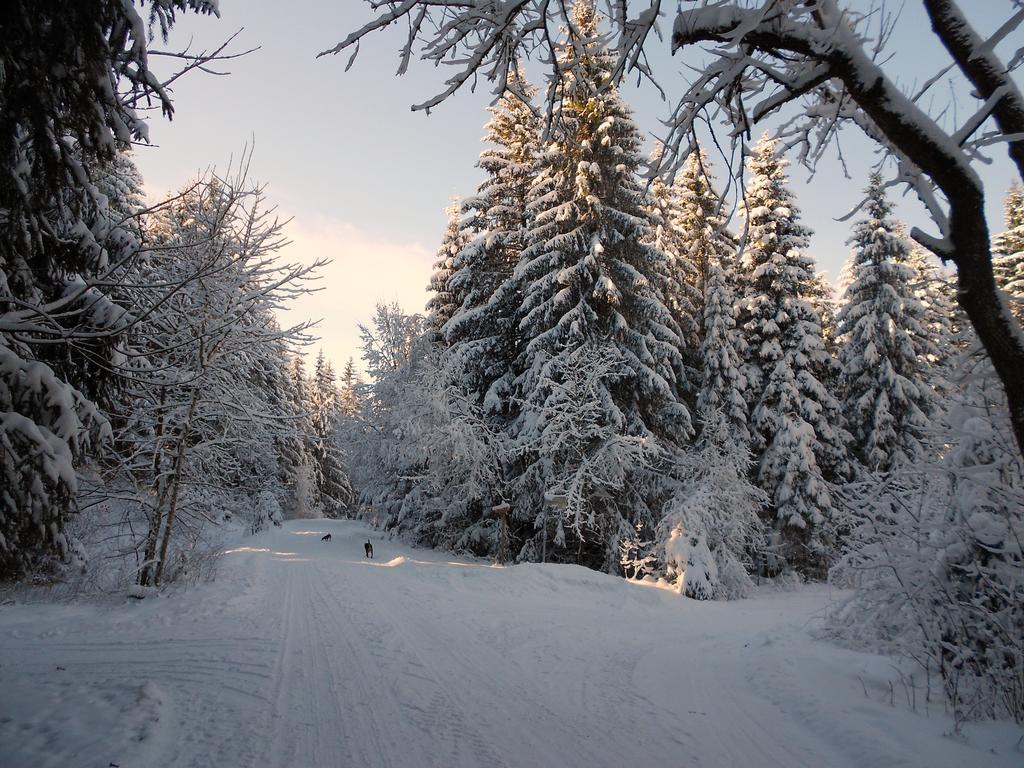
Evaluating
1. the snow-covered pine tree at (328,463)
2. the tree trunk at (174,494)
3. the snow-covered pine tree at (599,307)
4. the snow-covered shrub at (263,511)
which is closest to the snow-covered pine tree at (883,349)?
the snow-covered pine tree at (599,307)

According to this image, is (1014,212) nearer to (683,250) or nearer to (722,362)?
(683,250)

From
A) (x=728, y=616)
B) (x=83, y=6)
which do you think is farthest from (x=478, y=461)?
(x=83, y=6)

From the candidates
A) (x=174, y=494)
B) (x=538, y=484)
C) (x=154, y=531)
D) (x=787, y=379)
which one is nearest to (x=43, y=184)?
(x=174, y=494)

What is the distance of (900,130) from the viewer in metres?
2.75

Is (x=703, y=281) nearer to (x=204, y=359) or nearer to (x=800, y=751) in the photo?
(x=204, y=359)

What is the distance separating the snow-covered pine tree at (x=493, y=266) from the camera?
19719 millimetres

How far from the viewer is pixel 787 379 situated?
2067cm

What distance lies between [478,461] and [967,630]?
543 inches

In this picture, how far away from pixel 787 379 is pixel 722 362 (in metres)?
2.50

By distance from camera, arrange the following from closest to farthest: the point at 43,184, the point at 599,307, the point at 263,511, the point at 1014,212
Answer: the point at 43,184, the point at 599,307, the point at 1014,212, the point at 263,511

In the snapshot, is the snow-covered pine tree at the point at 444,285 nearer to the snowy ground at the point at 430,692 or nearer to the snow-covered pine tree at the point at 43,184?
the snowy ground at the point at 430,692

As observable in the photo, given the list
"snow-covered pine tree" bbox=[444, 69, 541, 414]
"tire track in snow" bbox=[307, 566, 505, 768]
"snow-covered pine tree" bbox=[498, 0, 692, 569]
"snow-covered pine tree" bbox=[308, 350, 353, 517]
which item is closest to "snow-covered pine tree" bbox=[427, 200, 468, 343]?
"snow-covered pine tree" bbox=[444, 69, 541, 414]

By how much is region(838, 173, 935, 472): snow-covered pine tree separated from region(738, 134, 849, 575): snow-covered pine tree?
119cm

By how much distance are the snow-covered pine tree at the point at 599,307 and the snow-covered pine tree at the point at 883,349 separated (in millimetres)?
8495
